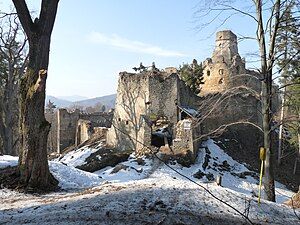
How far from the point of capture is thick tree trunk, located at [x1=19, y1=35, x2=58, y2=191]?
843 centimetres

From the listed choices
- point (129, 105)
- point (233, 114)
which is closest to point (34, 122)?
point (129, 105)

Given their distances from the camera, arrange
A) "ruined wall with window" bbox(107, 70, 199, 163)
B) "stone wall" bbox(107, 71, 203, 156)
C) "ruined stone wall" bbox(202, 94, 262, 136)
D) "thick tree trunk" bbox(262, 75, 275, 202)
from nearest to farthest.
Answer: "thick tree trunk" bbox(262, 75, 275, 202)
"ruined wall with window" bbox(107, 70, 199, 163)
"stone wall" bbox(107, 71, 203, 156)
"ruined stone wall" bbox(202, 94, 262, 136)

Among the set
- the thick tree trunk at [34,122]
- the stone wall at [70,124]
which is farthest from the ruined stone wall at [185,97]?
the thick tree trunk at [34,122]

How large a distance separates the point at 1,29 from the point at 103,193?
1443cm

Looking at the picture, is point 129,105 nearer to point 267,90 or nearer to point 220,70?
point 220,70

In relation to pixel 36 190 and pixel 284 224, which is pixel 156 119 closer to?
→ pixel 36 190

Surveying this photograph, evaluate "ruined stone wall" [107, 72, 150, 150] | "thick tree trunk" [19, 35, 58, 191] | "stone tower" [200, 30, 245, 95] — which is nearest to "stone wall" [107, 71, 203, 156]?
"ruined stone wall" [107, 72, 150, 150]

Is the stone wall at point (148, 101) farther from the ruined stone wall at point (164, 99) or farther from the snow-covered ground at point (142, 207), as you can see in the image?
the snow-covered ground at point (142, 207)

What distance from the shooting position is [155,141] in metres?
21.2

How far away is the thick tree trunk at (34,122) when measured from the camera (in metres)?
8.43

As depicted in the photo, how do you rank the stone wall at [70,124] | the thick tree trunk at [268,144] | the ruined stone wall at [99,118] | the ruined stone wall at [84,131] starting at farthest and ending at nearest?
the ruined stone wall at [99,118] < the stone wall at [70,124] < the ruined stone wall at [84,131] < the thick tree trunk at [268,144]

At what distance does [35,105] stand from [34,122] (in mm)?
429

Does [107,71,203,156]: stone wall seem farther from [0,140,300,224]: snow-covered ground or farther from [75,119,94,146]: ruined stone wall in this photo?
[0,140,300,224]: snow-covered ground

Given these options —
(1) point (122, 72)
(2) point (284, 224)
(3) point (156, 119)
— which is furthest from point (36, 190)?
(1) point (122, 72)
